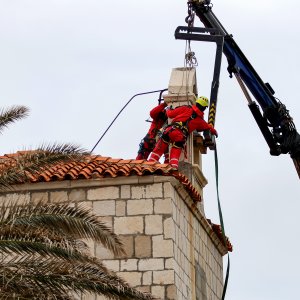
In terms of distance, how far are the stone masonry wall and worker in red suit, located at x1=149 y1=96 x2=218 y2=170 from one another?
1483 millimetres

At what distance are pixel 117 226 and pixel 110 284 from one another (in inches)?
208

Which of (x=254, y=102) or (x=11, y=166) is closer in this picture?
(x=11, y=166)

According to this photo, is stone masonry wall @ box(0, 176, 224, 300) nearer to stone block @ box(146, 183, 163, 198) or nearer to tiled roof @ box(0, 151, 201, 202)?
stone block @ box(146, 183, 163, 198)

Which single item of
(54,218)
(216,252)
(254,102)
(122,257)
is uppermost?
(254,102)

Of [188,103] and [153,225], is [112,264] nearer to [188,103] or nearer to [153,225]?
[153,225]

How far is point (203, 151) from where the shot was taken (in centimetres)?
2684

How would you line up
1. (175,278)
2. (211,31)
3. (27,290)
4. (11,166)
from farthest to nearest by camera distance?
(211,31) → (175,278) → (11,166) → (27,290)

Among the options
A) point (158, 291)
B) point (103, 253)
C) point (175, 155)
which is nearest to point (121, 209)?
point (103, 253)

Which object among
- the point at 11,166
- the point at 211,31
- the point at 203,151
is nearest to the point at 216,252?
the point at 203,151

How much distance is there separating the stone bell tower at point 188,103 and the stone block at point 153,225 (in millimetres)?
2806

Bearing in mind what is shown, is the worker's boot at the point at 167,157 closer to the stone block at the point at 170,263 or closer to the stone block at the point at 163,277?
the stone block at the point at 170,263

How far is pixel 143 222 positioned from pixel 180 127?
9.37 feet

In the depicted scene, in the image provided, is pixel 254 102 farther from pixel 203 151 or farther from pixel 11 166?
pixel 11 166

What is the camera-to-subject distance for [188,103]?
26125 millimetres
